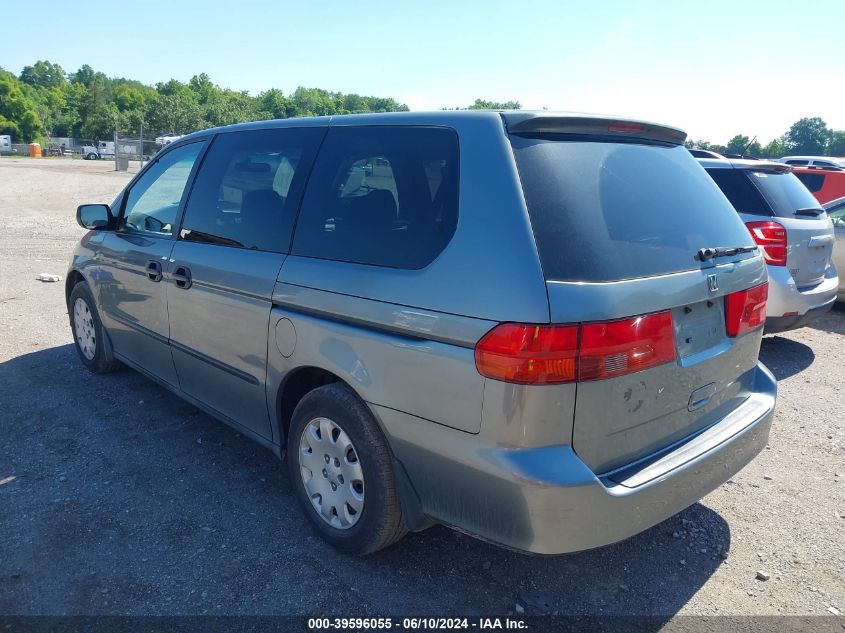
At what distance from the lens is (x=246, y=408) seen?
340 cm

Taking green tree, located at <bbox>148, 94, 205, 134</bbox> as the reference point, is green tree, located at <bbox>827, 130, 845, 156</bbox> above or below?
above

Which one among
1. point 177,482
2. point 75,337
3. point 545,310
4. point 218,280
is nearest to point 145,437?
point 177,482

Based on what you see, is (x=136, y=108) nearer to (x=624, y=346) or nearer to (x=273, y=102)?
(x=273, y=102)

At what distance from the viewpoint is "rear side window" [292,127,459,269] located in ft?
8.15

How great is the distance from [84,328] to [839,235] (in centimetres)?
840

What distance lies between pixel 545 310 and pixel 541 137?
30.7 inches

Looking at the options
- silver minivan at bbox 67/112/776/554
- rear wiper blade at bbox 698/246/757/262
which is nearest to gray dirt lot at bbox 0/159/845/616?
silver minivan at bbox 67/112/776/554

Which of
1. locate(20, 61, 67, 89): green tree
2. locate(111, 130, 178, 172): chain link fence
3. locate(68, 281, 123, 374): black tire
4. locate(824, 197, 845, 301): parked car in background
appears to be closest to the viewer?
locate(68, 281, 123, 374): black tire

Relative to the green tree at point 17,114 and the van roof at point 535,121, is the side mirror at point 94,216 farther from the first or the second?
the green tree at point 17,114

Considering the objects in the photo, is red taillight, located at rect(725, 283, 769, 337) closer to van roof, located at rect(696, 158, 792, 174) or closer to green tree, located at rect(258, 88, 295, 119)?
van roof, located at rect(696, 158, 792, 174)

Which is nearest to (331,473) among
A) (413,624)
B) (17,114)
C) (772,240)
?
(413,624)

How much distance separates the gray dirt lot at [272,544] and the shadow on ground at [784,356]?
1.16 meters

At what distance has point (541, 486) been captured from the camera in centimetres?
211

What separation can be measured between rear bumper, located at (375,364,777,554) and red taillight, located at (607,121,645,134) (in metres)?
1.34
